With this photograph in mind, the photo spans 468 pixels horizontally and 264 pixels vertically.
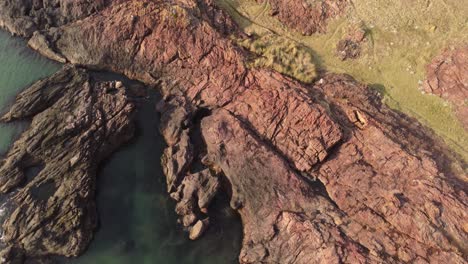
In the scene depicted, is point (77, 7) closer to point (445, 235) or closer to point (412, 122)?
point (412, 122)

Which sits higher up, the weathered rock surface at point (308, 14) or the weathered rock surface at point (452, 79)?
the weathered rock surface at point (452, 79)

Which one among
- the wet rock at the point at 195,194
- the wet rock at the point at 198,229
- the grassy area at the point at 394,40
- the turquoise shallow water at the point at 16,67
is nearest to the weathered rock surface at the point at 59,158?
the turquoise shallow water at the point at 16,67

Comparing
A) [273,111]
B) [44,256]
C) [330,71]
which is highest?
[330,71]

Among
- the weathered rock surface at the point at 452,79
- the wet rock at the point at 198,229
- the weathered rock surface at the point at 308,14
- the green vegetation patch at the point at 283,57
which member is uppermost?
the weathered rock surface at the point at 452,79

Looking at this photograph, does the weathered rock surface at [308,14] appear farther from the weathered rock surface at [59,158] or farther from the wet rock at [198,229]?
the wet rock at [198,229]

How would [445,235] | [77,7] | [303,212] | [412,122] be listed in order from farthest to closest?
[77,7], [412,122], [303,212], [445,235]

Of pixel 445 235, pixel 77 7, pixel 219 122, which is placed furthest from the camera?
pixel 77 7

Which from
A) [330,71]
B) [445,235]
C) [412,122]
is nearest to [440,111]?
[412,122]
